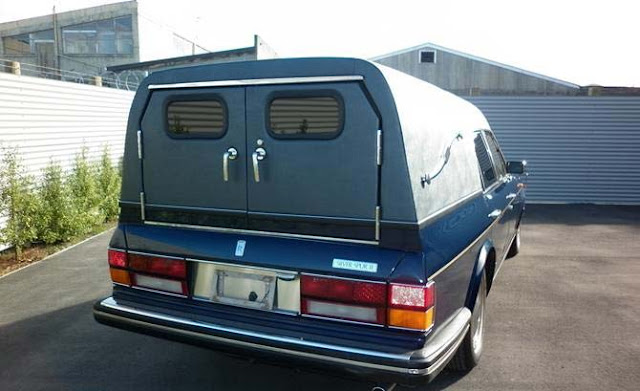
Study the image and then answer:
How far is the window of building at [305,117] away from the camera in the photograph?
2.69m

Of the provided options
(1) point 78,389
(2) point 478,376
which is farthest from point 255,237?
(2) point 478,376

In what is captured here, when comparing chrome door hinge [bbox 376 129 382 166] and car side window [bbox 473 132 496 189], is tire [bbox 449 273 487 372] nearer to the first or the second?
car side window [bbox 473 132 496 189]

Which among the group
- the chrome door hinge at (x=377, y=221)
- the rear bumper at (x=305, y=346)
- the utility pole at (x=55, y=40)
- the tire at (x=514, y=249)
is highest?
the utility pole at (x=55, y=40)

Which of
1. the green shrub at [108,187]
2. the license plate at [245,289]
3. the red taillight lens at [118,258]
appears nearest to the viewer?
the license plate at [245,289]

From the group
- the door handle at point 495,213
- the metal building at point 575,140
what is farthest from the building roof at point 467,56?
the door handle at point 495,213

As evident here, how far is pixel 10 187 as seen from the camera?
6.51 meters

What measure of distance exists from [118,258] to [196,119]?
1.08 metres

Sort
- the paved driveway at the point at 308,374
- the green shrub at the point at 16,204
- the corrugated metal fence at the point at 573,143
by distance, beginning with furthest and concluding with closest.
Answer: the corrugated metal fence at the point at 573,143 < the green shrub at the point at 16,204 < the paved driveway at the point at 308,374

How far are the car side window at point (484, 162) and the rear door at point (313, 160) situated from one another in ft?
6.17

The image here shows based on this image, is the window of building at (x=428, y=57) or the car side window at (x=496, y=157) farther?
the window of building at (x=428, y=57)

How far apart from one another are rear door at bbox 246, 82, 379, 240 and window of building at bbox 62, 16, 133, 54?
30423 millimetres

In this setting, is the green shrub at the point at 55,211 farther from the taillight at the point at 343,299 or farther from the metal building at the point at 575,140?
the metal building at the point at 575,140

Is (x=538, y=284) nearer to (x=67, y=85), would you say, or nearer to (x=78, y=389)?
(x=78, y=389)

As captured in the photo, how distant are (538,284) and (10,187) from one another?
6816 millimetres
